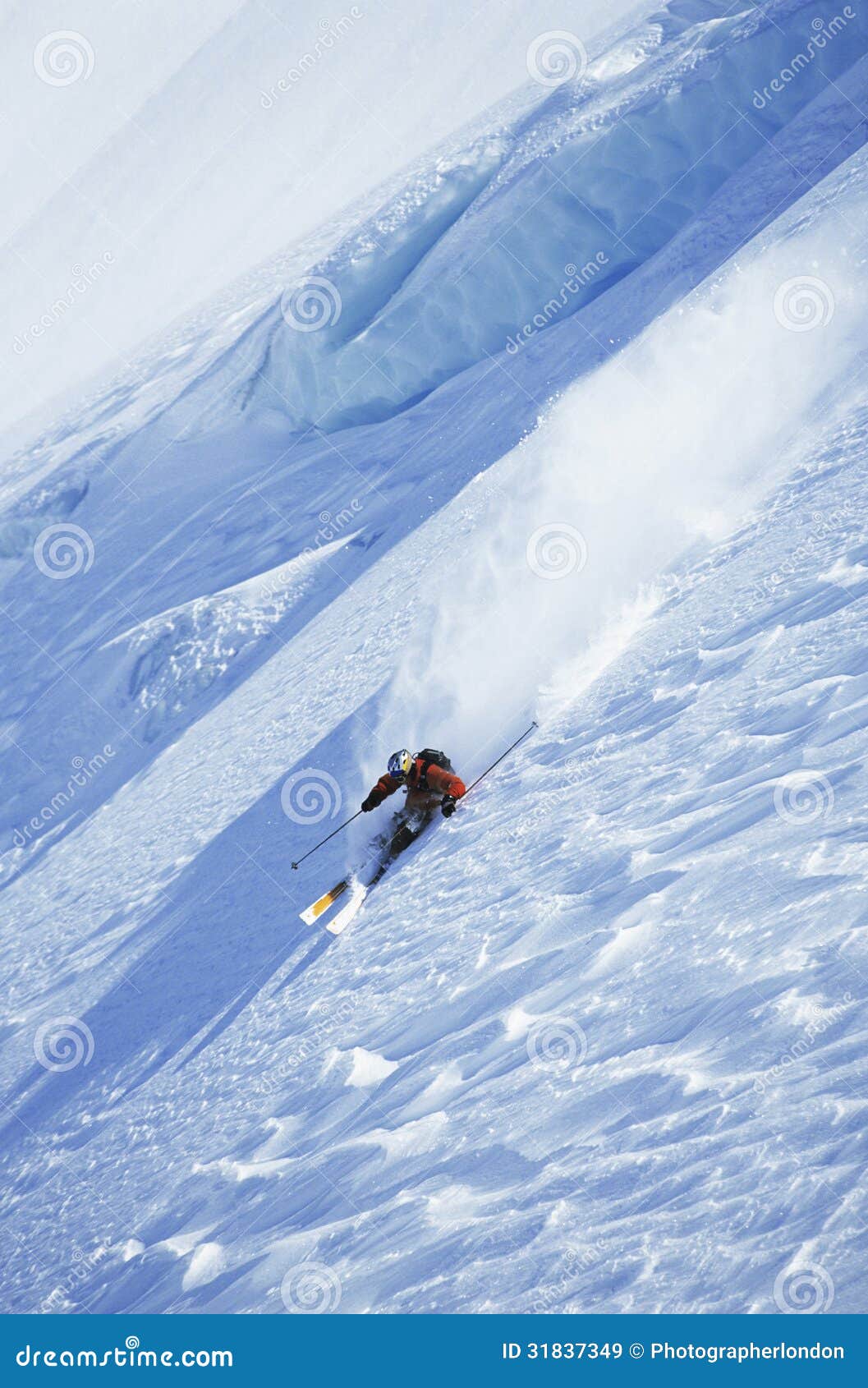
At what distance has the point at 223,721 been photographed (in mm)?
16109

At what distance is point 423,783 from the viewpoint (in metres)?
10.2

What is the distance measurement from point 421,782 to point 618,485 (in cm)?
645

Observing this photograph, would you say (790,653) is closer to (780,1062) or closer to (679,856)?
(679,856)

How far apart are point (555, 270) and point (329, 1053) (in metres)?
15.7

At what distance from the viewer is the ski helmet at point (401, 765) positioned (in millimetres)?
10203
